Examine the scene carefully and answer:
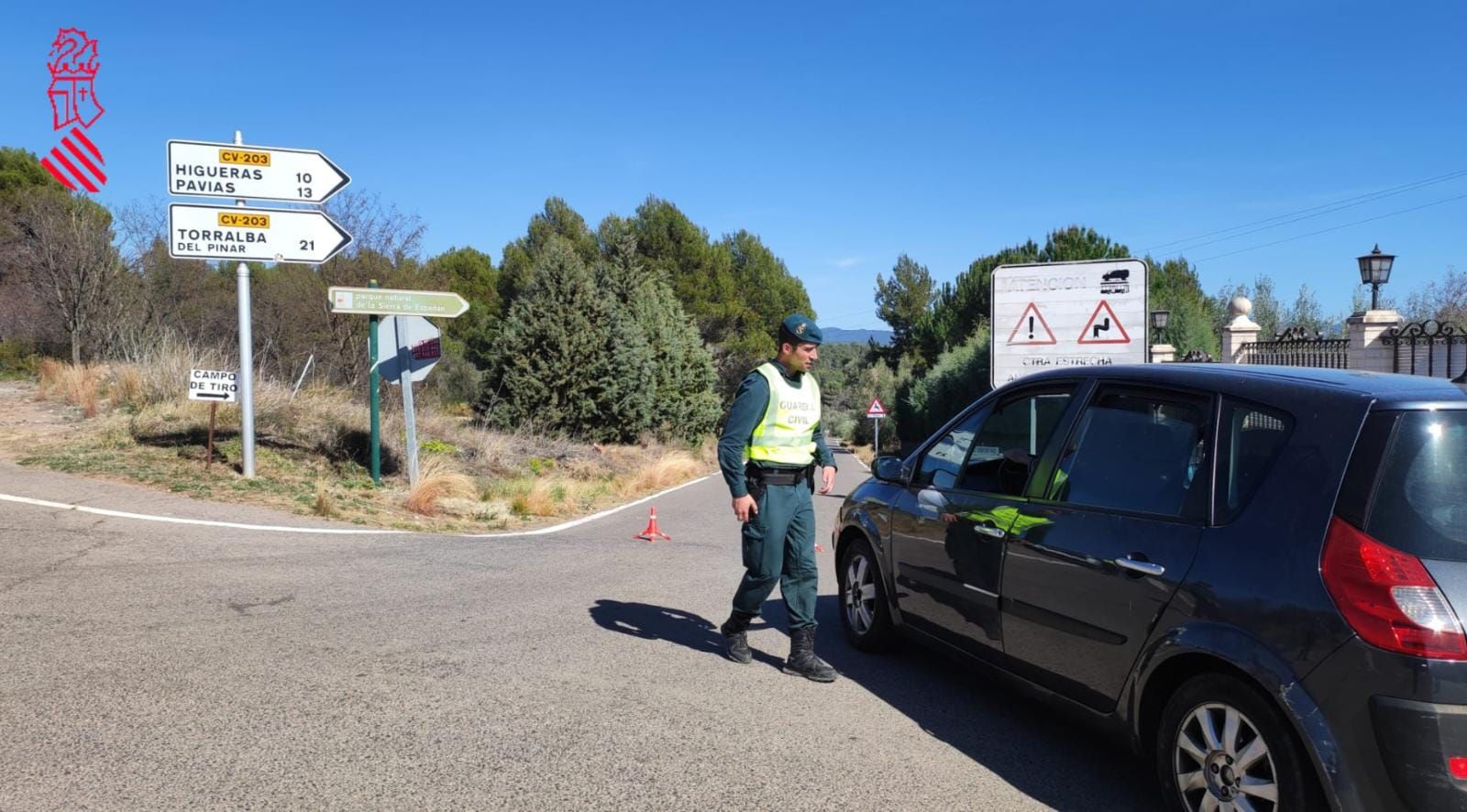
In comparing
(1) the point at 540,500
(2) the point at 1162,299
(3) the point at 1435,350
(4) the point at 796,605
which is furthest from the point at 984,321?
(4) the point at 796,605

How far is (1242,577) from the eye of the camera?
3240 millimetres

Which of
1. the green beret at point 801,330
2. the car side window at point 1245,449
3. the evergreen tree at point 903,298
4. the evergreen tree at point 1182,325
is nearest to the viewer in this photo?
the car side window at point 1245,449

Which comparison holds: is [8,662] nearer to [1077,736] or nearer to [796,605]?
[796,605]

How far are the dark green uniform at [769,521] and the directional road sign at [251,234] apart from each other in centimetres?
909

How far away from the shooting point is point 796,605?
5.45 meters

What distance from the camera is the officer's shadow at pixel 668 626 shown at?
20.0 ft

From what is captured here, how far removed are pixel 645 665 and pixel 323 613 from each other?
2318 mm

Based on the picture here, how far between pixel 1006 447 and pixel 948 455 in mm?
329

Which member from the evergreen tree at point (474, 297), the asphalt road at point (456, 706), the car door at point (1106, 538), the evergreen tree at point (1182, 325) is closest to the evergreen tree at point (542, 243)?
the evergreen tree at point (474, 297)

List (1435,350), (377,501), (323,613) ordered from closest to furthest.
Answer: (323,613), (377,501), (1435,350)

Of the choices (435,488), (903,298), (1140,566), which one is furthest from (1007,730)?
(903,298)

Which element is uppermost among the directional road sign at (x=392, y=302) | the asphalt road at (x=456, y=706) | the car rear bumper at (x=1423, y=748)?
the directional road sign at (x=392, y=302)

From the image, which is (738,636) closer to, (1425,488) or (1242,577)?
(1242,577)

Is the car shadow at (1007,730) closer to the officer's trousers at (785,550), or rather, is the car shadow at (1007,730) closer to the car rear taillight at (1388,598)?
the officer's trousers at (785,550)
